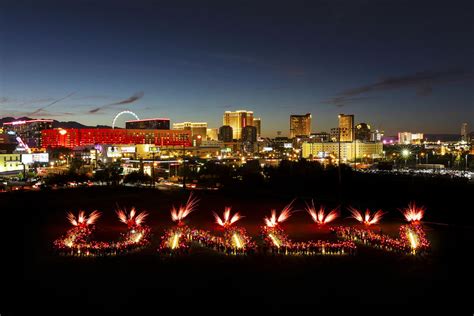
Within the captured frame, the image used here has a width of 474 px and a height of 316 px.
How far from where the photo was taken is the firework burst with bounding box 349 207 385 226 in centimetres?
1686

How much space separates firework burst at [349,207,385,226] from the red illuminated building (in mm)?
83994

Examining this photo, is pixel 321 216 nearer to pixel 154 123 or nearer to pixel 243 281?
pixel 243 281

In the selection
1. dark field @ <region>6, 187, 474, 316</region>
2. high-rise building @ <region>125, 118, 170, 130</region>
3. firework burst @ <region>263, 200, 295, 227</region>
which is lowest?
dark field @ <region>6, 187, 474, 316</region>

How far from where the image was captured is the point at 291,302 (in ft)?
31.0

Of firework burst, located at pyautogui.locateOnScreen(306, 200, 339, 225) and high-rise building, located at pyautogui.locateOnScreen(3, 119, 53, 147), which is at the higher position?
high-rise building, located at pyautogui.locateOnScreen(3, 119, 53, 147)

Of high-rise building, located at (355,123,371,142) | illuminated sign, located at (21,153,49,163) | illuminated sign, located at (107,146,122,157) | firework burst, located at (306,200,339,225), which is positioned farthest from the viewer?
high-rise building, located at (355,123,371,142)

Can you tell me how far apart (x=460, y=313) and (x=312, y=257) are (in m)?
4.67

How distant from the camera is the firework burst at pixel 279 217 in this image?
1632cm

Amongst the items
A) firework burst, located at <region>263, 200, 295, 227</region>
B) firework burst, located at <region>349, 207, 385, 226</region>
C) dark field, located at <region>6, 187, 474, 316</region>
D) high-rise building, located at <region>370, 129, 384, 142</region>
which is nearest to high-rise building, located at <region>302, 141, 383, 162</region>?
high-rise building, located at <region>370, 129, 384, 142</region>

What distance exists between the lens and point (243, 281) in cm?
1074

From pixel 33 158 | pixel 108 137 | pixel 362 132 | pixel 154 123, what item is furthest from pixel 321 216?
pixel 362 132

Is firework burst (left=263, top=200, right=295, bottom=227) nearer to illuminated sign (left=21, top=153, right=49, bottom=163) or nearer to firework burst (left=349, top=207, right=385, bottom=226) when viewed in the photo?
firework burst (left=349, top=207, right=385, bottom=226)

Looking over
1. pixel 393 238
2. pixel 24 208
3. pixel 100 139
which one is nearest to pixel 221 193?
pixel 24 208

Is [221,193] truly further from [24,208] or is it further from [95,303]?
[95,303]
